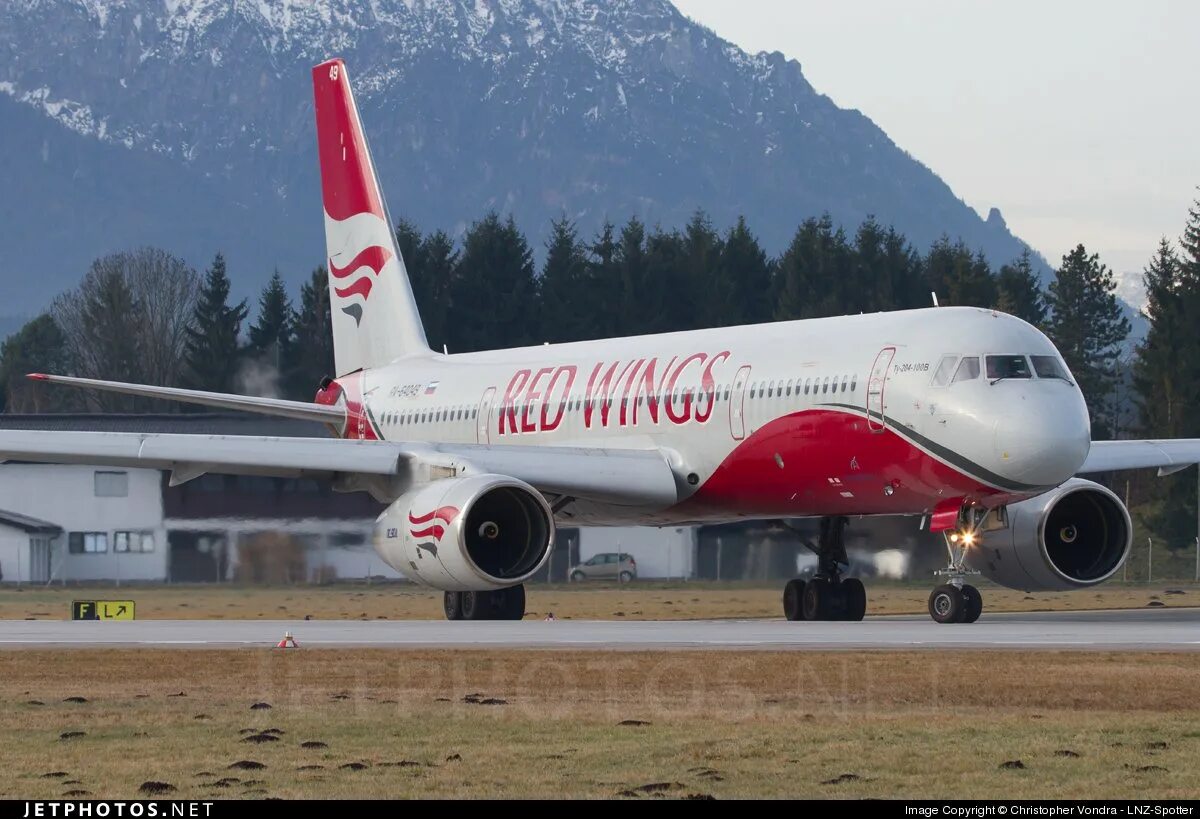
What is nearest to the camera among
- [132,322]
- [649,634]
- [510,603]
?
[649,634]

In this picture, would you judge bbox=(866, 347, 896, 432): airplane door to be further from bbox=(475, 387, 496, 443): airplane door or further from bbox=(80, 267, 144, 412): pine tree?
bbox=(80, 267, 144, 412): pine tree

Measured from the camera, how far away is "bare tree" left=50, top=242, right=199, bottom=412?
99812 mm

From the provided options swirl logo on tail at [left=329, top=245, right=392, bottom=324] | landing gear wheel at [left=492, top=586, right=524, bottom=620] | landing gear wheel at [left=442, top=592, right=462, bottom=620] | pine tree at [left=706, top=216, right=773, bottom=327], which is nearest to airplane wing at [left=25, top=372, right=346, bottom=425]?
swirl logo on tail at [left=329, top=245, right=392, bottom=324]

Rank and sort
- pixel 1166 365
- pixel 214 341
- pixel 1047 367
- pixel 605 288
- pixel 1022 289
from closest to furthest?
pixel 1047 367, pixel 1166 365, pixel 1022 289, pixel 605 288, pixel 214 341

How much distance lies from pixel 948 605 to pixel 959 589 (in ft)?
0.83

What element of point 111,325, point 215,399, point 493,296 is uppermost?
point 111,325

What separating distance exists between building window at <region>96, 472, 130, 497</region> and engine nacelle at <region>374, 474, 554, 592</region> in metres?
17.7

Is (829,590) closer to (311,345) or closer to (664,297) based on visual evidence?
(664,297)

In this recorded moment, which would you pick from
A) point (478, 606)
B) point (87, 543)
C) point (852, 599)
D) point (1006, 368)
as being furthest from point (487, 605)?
point (87, 543)

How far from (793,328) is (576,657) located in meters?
10.9

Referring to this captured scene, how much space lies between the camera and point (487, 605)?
2938 centimetres

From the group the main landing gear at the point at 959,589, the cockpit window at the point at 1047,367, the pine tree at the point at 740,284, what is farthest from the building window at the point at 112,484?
the pine tree at the point at 740,284
